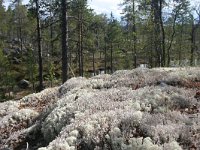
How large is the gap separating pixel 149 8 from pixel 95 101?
97.3 feet

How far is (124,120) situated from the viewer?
6.47 m

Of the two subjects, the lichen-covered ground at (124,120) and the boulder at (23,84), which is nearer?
the lichen-covered ground at (124,120)

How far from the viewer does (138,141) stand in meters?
5.60

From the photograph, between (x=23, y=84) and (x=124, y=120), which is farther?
(x=23, y=84)

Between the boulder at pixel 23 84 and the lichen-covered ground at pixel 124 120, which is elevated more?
the lichen-covered ground at pixel 124 120

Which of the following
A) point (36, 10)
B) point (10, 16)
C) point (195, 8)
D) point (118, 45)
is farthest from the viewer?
point (10, 16)

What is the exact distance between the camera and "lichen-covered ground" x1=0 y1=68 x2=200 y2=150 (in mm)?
5832

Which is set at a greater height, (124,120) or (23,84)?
(124,120)

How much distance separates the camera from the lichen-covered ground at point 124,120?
19.1 feet

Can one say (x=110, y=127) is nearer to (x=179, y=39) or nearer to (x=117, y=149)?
(x=117, y=149)

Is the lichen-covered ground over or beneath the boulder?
over

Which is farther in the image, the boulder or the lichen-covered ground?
the boulder

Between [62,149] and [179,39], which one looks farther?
[179,39]

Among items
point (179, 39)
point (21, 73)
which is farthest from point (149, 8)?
point (21, 73)
